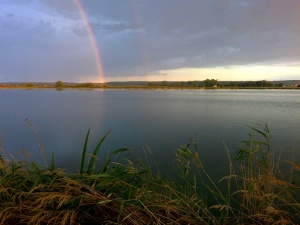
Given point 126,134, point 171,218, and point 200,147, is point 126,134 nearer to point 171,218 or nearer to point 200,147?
point 200,147

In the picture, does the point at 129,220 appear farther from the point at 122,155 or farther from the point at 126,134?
the point at 126,134

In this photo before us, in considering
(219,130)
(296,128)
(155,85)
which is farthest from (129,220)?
(155,85)

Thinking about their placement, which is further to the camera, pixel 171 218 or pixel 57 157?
pixel 57 157

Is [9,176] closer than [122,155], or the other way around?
[9,176]

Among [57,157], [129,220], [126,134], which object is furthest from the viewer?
[126,134]

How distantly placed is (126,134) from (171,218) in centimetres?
911

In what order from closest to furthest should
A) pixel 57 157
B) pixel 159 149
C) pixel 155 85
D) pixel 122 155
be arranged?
pixel 122 155
pixel 57 157
pixel 159 149
pixel 155 85

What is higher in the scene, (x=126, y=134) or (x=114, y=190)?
(x=114, y=190)

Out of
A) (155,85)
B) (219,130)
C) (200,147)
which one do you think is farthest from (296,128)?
(155,85)

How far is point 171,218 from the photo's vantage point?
2.19 meters

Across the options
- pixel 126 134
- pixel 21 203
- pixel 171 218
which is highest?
pixel 21 203

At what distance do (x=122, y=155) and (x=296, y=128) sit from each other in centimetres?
987

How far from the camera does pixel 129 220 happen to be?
203 cm

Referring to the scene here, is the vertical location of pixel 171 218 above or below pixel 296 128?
above
